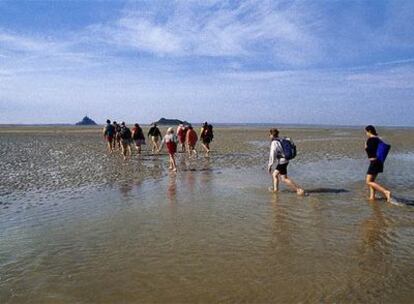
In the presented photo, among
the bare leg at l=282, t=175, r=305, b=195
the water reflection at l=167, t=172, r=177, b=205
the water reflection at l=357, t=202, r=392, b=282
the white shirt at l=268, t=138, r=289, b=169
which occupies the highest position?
the white shirt at l=268, t=138, r=289, b=169

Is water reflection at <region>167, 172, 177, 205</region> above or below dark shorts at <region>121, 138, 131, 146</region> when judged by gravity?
below

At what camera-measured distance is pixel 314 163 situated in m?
18.8

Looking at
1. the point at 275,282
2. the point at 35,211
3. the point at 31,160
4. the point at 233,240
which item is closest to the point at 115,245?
the point at 233,240

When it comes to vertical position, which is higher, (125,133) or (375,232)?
(125,133)

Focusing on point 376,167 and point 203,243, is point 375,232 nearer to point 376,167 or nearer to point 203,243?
point 203,243

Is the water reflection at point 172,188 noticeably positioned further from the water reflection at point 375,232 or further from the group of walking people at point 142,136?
the group of walking people at point 142,136

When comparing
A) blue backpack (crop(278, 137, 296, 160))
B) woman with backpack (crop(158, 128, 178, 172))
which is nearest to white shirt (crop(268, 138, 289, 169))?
blue backpack (crop(278, 137, 296, 160))

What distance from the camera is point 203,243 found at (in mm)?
6816

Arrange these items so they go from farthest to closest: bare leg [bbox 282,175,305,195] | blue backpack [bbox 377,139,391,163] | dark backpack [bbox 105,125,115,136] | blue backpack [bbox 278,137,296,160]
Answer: dark backpack [bbox 105,125,115,136] < blue backpack [bbox 278,137,296,160] < bare leg [bbox 282,175,305,195] < blue backpack [bbox 377,139,391,163]

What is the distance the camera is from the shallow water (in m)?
5.05

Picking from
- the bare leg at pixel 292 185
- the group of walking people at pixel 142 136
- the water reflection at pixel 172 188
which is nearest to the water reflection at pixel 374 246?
the bare leg at pixel 292 185

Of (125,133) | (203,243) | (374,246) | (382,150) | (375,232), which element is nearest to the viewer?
(374,246)

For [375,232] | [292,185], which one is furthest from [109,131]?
[375,232]

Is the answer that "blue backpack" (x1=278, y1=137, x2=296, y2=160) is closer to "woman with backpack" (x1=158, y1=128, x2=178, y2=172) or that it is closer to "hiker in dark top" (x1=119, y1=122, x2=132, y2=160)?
"woman with backpack" (x1=158, y1=128, x2=178, y2=172)
